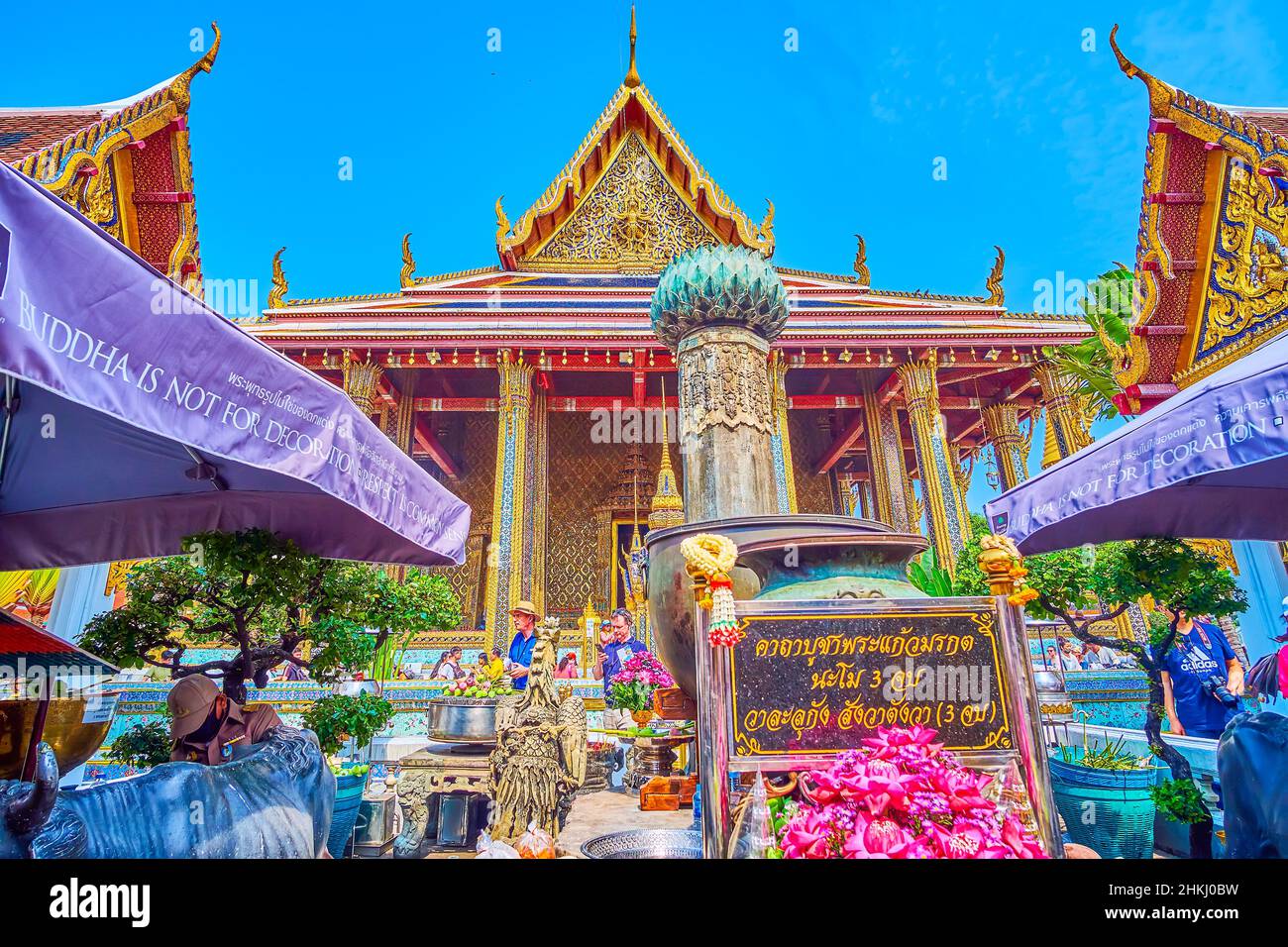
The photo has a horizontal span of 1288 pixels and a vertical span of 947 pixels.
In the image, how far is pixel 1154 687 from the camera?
11.4ft

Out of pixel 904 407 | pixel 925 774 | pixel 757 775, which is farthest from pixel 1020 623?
pixel 904 407

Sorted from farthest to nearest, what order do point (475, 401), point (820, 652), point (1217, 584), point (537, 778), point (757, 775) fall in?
point (475, 401) → point (1217, 584) → point (537, 778) → point (820, 652) → point (757, 775)

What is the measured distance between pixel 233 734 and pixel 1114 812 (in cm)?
389

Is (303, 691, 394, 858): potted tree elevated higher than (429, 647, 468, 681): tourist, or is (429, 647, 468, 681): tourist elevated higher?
(429, 647, 468, 681): tourist

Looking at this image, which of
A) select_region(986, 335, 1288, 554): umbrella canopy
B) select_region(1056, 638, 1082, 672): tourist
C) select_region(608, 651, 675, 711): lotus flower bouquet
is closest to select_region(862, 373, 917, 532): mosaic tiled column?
select_region(1056, 638, 1082, 672): tourist

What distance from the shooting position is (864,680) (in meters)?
2.00

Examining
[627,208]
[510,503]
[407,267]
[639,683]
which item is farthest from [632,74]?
[639,683]

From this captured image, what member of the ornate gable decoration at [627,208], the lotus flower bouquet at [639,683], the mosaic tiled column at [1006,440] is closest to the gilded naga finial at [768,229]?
the ornate gable decoration at [627,208]

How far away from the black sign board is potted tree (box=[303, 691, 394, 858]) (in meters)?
1.98

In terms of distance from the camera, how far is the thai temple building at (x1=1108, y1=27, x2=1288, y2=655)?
5.21 metres

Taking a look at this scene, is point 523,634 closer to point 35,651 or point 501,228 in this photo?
point 35,651

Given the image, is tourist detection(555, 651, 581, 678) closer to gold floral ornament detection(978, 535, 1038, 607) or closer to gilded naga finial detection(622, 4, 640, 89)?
gold floral ornament detection(978, 535, 1038, 607)

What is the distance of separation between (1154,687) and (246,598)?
4.67m

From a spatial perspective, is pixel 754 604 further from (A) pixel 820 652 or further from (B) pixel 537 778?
(B) pixel 537 778
